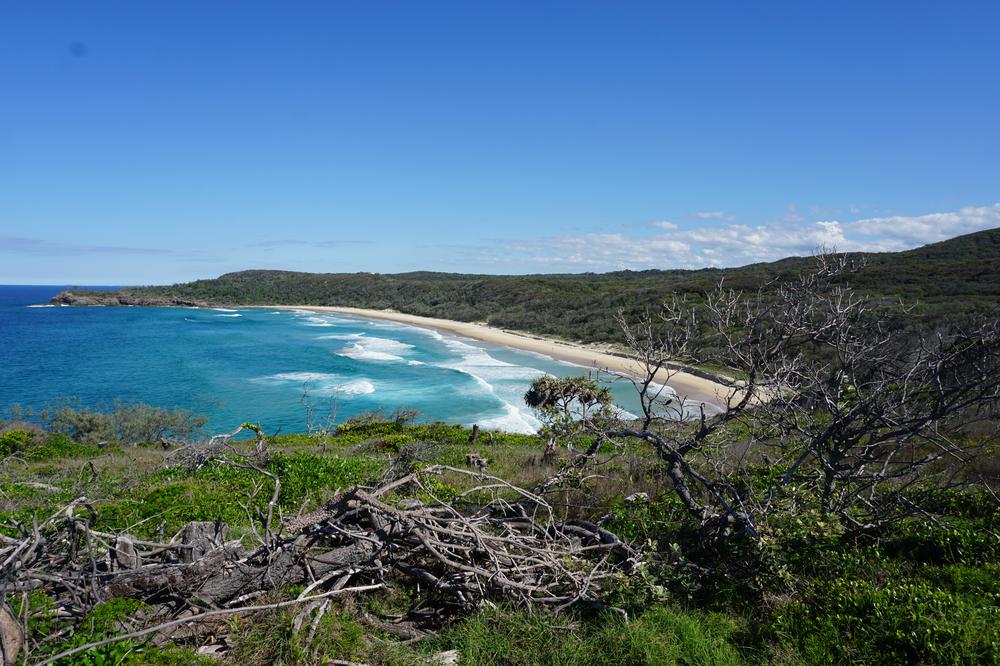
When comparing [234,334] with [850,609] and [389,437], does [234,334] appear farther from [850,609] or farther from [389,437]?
[850,609]

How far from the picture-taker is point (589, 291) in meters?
74.2

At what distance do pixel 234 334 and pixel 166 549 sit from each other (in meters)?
64.1

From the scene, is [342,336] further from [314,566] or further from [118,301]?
[118,301]

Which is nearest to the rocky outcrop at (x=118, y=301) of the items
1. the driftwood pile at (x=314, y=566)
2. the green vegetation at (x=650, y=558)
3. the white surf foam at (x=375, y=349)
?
the white surf foam at (x=375, y=349)

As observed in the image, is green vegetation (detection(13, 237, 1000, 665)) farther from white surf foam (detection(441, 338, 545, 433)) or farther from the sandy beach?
white surf foam (detection(441, 338, 545, 433))

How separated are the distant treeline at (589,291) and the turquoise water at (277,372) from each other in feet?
30.9

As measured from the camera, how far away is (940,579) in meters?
4.31

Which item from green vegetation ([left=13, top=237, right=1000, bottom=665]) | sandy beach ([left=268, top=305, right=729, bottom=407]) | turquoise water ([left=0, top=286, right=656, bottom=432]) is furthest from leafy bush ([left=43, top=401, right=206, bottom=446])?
sandy beach ([left=268, top=305, right=729, bottom=407])

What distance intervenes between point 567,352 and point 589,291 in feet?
98.1

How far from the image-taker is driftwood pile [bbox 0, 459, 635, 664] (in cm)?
362

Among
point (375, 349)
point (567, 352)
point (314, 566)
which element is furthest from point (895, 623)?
point (375, 349)

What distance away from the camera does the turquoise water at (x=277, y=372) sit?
27.7 m

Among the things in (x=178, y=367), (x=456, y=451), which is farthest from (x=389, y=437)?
(x=178, y=367)

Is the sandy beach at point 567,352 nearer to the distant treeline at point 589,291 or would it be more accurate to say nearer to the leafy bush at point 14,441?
the distant treeline at point 589,291
